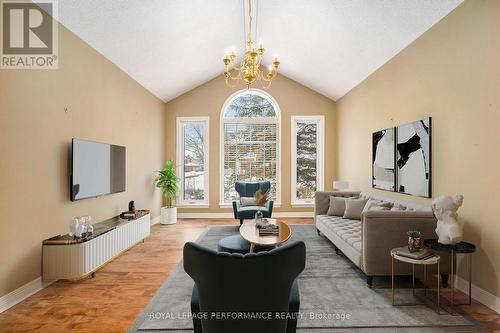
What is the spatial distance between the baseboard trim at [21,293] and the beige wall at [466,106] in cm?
447

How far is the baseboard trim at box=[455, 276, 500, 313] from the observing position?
99.7 inches

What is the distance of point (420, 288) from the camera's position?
2.99 metres

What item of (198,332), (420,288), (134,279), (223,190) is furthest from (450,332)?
(223,190)

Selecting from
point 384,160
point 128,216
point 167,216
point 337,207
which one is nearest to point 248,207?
point 337,207

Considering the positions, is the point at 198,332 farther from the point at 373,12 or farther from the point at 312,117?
the point at 312,117

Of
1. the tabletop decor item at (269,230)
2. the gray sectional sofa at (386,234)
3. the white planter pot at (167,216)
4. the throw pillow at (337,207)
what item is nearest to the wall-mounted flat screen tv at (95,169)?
the white planter pot at (167,216)

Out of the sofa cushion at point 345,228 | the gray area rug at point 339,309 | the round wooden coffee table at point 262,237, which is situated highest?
the round wooden coffee table at point 262,237

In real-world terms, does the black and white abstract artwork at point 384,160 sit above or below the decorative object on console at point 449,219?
above

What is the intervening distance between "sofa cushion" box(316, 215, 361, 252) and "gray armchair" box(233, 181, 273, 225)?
1.07m

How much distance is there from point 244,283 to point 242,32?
516cm

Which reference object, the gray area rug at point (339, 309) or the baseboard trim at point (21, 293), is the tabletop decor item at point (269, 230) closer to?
the gray area rug at point (339, 309)

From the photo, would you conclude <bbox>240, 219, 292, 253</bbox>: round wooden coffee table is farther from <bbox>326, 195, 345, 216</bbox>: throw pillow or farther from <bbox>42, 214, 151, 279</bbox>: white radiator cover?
<bbox>42, 214, 151, 279</bbox>: white radiator cover

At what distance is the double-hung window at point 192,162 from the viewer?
7.18 m

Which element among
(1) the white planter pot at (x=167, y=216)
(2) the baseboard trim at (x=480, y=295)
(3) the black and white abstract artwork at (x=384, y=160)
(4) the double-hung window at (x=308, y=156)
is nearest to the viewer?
(2) the baseboard trim at (x=480, y=295)
